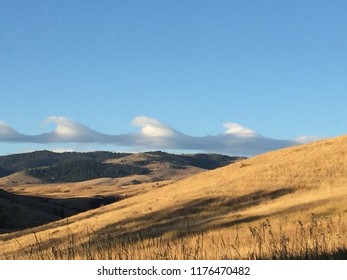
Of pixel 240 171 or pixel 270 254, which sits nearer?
pixel 270 254

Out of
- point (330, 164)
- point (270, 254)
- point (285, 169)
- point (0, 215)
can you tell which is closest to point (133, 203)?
point (285, 169)

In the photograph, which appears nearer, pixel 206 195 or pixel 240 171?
pixel 206 195

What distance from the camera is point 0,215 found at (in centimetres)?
9481

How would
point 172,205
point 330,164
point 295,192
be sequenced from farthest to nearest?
point 330,164, point 172,205, point 295,192

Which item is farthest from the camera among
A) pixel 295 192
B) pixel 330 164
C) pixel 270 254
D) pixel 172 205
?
pixel 330 164

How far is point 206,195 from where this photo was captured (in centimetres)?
5181

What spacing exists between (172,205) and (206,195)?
3369mm

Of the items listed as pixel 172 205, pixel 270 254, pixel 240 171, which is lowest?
pixel 270 254
